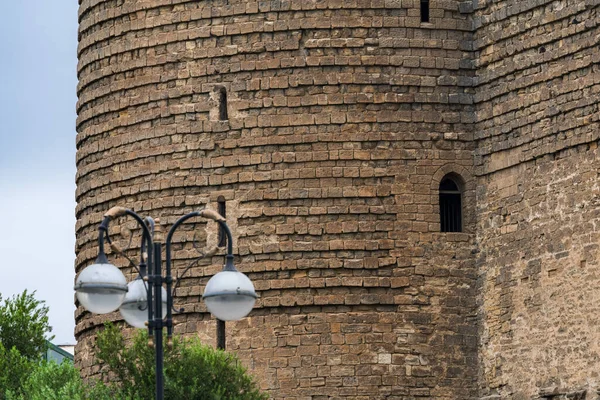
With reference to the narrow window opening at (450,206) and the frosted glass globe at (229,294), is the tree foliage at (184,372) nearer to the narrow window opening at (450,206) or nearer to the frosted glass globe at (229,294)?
the narrow window opening at (450,206)

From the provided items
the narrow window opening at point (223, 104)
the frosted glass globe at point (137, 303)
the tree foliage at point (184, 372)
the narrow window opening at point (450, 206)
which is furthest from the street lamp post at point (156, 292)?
the narrow window opening at point (450, 206)

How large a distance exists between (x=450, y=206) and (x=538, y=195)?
4.64 ft

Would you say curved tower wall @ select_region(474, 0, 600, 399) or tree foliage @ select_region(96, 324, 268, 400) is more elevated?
curved tower wall @ select_region(474, 0, 600, 399)

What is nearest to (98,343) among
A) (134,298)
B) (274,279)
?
(274,279)

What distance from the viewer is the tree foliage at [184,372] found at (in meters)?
21.7

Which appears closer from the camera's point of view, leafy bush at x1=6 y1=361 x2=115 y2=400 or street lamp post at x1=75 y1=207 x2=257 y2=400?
street lamp post at x1=75 y1=207 x2=257 y2=400

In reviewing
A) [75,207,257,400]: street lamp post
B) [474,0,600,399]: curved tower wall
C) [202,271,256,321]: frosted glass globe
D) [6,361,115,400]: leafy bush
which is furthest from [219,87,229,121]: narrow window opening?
[202,271,256,321]: frosted glass globe

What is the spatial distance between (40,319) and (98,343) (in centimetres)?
594

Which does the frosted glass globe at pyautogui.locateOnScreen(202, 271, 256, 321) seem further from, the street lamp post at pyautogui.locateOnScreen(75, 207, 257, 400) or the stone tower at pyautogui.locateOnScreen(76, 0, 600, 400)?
the stone tower at pyautogui.locateOnScreen(76, 0, 600, 400)

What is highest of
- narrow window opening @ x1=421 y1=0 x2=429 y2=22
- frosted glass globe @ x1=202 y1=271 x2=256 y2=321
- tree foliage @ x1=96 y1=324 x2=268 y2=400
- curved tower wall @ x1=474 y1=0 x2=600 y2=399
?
narrow window opening @ x1=421 y1=0 x2=429 y2=22

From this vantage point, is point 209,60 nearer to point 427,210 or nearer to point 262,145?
point 262,145

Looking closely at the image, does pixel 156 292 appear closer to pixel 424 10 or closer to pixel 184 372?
pixel 184 372

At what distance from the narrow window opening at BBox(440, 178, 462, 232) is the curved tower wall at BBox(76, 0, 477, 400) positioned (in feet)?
0.59

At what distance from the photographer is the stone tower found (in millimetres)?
22922
